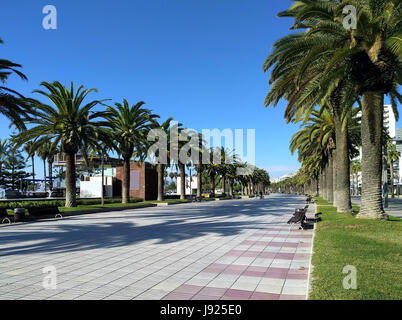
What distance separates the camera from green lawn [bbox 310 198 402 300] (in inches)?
192

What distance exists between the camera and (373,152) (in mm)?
13398

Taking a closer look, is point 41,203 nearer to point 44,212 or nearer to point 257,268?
point 44,212

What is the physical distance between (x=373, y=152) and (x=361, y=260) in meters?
7.87

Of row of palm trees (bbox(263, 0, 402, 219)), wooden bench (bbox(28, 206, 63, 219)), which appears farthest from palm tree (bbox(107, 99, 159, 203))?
row of palm trees (bbox(263, 0, 402, 219))

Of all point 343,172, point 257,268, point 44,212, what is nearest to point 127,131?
point 44,212

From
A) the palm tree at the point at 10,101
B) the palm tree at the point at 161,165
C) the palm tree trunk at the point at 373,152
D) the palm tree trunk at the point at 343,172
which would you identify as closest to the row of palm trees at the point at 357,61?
the palm tree trunk at the point at 373,152

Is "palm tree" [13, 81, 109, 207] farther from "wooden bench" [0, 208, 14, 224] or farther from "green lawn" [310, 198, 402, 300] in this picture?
"green lawn" [310, 198, 402, 300]

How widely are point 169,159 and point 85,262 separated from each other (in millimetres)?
33181

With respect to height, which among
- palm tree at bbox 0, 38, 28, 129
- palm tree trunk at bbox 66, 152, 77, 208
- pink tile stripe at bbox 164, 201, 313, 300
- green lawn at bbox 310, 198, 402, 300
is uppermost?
palm tree at bbox 0, 38, 28, 129

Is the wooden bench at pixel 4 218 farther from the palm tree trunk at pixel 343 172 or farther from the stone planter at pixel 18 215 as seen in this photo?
the palm tree trunk at pixel 343 172

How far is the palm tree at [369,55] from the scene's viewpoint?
12.0 meters

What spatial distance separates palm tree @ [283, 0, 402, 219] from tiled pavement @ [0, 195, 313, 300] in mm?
3748
